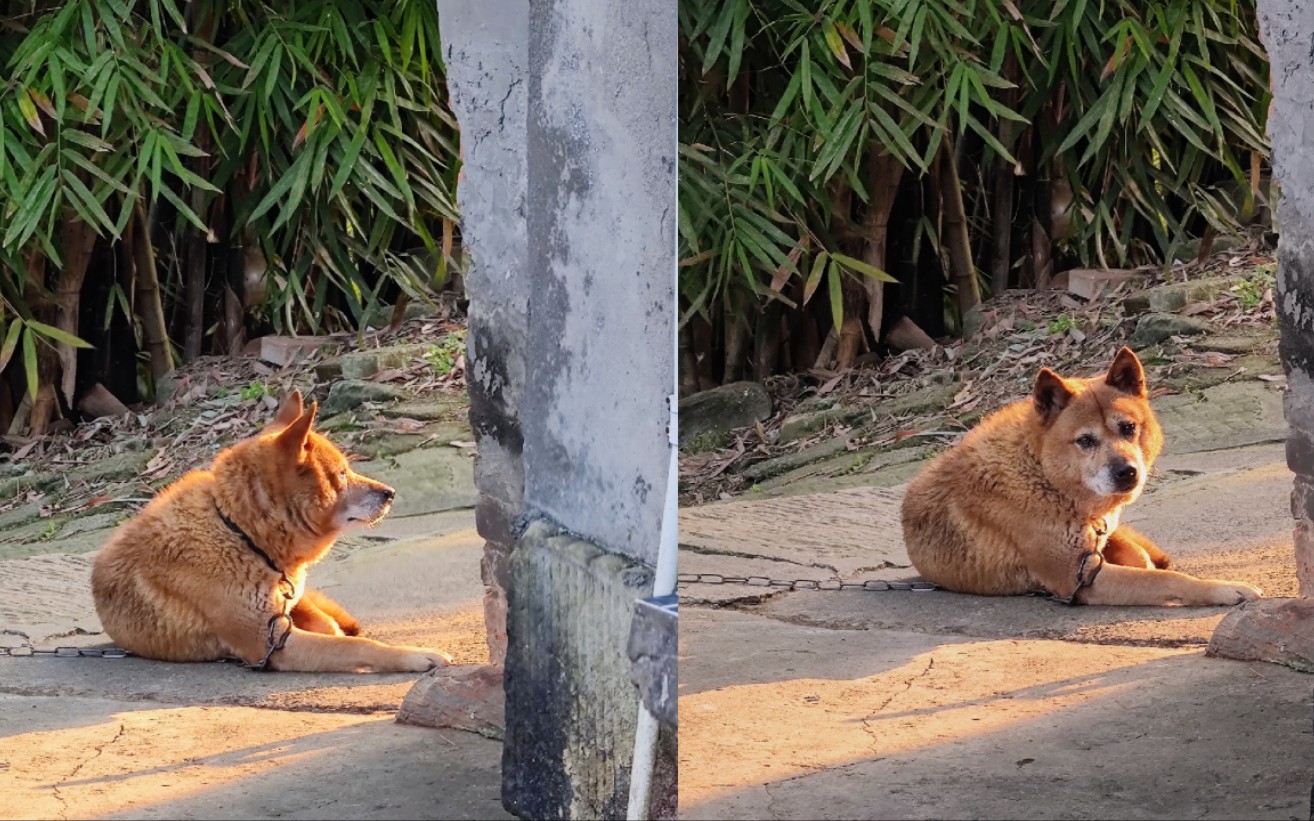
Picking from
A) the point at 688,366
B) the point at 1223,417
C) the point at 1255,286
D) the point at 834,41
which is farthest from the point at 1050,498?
the point at 688,366

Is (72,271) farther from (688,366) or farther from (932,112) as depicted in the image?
(932,112)

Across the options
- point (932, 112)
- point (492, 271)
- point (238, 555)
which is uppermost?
point (932, 112)

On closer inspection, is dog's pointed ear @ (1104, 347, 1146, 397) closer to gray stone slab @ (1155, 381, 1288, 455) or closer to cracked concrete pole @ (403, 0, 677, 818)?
gray stone slab @ (1155, 381, 1288, 455)

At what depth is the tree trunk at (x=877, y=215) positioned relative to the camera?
30.2 feet

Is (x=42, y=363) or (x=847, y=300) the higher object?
(x=847, y=300)

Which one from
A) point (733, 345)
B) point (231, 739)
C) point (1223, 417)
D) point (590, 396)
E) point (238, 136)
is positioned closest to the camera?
point (590, 396)

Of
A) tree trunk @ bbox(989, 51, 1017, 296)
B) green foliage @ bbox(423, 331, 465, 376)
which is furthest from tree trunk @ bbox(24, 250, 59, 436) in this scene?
tree trunk @ bbox(989, 51, 1017, 296)

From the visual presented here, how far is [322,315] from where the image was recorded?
10133 mm

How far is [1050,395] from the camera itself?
553 cm

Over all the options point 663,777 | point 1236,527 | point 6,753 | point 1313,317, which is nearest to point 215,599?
point 6,753

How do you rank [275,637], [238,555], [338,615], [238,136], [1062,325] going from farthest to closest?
[1062,325] < [238,136] < [338,615] < [238,555] < [275,637]

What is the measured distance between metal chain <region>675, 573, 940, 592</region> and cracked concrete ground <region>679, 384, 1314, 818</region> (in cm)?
4

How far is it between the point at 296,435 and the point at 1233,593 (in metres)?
3.00

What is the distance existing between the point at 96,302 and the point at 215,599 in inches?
197
